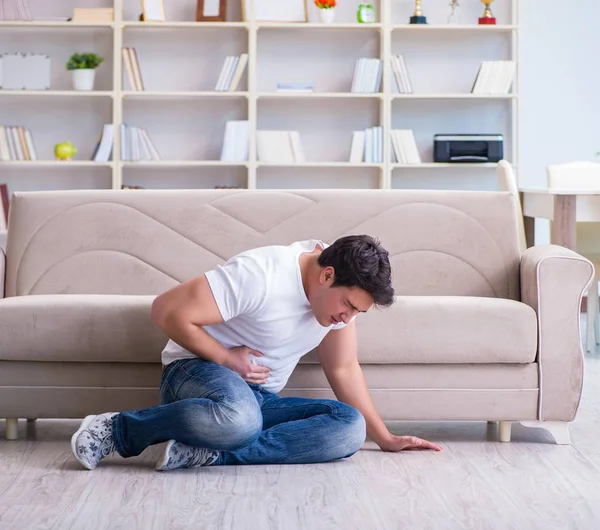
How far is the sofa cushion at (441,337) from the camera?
103 inches

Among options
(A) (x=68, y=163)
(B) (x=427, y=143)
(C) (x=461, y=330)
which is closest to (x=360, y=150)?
(B) (x=427, y=143)

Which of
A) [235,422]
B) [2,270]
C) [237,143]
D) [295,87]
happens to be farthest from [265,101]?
[235,422]

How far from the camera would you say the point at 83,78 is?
5.86 meters

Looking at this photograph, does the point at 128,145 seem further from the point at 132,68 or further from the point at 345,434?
the point at 345,434

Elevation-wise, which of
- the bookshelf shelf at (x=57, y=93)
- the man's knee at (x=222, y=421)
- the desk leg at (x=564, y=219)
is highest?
the bookshelf shelf at (x=57, y=93)

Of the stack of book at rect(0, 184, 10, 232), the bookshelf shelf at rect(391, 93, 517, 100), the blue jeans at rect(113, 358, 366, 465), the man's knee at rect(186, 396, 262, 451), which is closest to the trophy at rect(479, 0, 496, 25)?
the bookshelf shelf at rect(391, 93, 517, 100)

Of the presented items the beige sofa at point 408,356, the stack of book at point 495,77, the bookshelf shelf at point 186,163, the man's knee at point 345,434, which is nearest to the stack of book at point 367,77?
the stack of book at point 495,77

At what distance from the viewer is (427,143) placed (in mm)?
6164

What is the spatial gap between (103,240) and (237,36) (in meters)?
3.25

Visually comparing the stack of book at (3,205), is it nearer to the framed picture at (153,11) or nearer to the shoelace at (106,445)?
the framed picture at (153,11)

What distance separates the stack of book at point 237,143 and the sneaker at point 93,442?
12.2ft

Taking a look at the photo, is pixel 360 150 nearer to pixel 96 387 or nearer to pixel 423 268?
pixel 423 268

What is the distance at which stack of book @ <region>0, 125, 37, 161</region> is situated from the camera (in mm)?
5836

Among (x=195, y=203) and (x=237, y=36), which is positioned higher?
(x=237, y=36)
